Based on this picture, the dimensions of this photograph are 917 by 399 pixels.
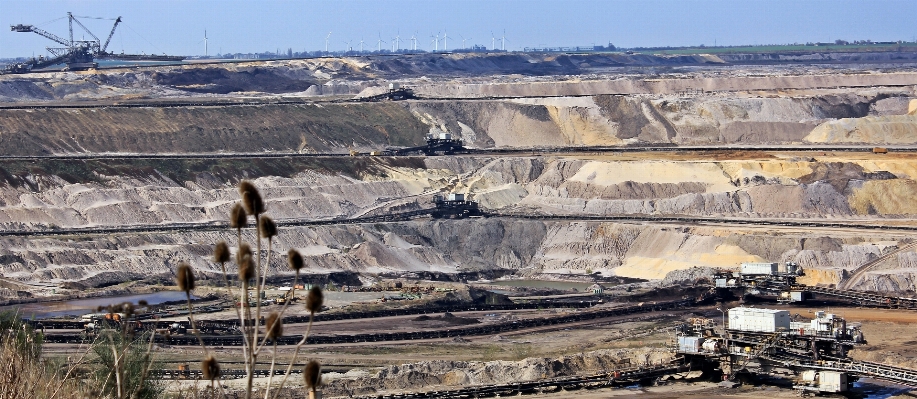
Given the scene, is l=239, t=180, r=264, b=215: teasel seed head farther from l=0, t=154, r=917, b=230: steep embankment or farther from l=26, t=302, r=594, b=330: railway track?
l=0, t=154, r=917, b=230: steep embankment

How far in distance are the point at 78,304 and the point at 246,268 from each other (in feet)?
221

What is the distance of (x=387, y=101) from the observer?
155625 mm

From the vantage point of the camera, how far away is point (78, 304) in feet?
252

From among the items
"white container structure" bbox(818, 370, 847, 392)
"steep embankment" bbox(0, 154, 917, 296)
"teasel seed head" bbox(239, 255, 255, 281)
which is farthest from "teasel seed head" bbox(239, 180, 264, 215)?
"steep embankment" bbox(0, 154, 917, 296)

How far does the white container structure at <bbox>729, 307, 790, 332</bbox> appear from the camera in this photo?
55.6 meters

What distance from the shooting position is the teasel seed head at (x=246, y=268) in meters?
12.1

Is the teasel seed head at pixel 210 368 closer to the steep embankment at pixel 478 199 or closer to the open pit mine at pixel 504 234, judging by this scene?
the open pit mine at pixel 504 234

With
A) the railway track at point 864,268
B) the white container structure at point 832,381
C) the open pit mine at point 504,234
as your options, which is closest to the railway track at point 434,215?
the open pit mine at point 504,234

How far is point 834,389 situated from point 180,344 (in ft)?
91.3

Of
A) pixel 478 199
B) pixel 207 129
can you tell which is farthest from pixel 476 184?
pixel 207 129

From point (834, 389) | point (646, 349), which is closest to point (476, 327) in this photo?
point (646, 349)

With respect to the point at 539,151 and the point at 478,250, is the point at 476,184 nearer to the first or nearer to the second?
the point at 539,151

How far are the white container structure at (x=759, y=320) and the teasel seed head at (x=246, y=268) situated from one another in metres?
45.6

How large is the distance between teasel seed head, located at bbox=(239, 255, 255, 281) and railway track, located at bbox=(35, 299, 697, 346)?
4612cm
